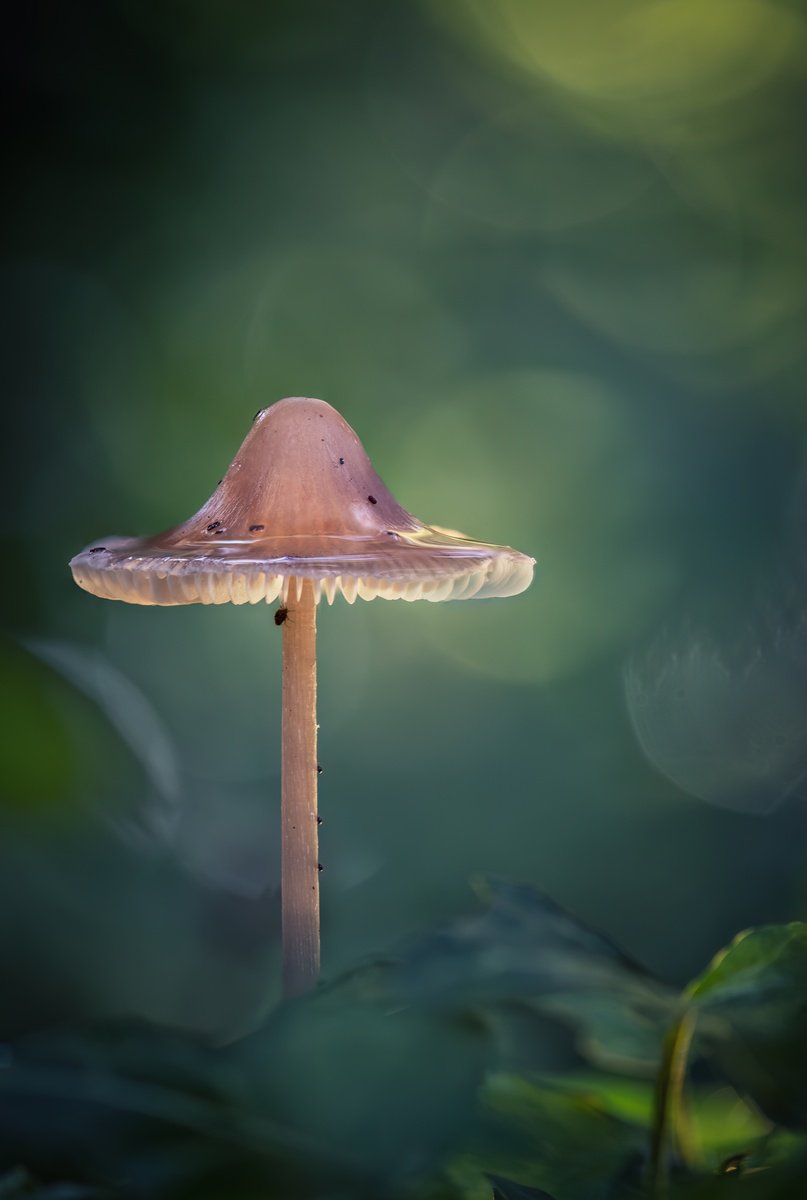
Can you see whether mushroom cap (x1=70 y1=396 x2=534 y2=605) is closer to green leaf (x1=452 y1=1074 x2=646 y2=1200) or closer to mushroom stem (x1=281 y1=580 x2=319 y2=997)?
mushroom stem (x1=281 y1=580 x2=319 y2=997)

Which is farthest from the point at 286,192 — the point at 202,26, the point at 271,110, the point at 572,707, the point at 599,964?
the point at 599,964

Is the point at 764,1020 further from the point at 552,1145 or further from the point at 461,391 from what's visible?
the point at 461,391

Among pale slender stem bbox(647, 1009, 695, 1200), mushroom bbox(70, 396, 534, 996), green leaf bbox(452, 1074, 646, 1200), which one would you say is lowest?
green leaf bbox(452, 1074, 646, 1200)

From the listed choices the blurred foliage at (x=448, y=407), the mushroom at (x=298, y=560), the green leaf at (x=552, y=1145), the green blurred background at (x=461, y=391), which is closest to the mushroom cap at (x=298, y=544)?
the mushroom at (x=298, y=560)

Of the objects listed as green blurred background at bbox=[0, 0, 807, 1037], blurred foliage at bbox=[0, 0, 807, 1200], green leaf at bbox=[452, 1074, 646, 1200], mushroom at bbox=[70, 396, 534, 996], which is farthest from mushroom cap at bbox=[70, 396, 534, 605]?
green blurred background at bbox=[0, 0, 807, 1037]

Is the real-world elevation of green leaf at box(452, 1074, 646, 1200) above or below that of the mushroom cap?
below

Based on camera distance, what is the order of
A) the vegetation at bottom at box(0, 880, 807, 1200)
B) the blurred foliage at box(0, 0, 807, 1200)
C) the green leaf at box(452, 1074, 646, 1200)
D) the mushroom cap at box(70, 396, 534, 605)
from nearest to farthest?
the vegetation at bottom at box(0, 880, 807, 1200) < the green leaf at box(452, 1074, 646, 1200) < the mushroom cap at box(70, 396, 534, 605) < the blurred foliage at box(0, 0, 807, 1200)

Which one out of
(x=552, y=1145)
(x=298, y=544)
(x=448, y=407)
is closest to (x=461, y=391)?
(x=448, y=407)
